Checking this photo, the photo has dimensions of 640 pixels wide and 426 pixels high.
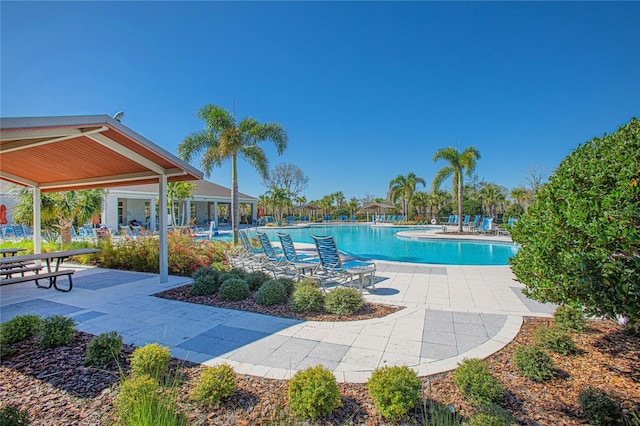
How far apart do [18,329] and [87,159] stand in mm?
3988

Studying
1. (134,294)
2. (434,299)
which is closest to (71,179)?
(134,294)

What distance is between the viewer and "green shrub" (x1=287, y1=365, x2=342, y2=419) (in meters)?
2.22

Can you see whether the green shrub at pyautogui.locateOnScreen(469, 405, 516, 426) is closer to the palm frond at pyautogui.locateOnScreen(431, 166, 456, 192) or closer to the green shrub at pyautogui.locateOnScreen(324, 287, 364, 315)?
the green shrub at pyautogui.locateOnScreen(324, 287, 364, 315)

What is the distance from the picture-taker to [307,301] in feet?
16.0

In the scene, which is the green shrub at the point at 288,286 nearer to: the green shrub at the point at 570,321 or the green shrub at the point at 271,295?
the green shrub at the point at 271,295

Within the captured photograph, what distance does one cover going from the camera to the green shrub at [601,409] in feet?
6.97

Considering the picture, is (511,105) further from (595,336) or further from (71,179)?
(71,179)

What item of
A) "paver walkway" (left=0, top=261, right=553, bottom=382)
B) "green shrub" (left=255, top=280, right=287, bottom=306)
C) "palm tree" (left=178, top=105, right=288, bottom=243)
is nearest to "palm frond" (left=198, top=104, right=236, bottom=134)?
"palm tree" (left=178, top=105, right=288, bottom=243)

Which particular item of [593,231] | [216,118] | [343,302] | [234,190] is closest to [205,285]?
[343,302]

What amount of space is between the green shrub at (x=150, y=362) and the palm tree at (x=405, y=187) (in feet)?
119

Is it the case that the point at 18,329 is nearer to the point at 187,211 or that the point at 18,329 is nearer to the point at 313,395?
the point at 313,395

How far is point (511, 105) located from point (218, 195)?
90.1ft

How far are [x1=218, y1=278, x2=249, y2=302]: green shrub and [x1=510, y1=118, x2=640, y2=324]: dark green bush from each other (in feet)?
14.8

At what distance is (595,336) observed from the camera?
368 cm
